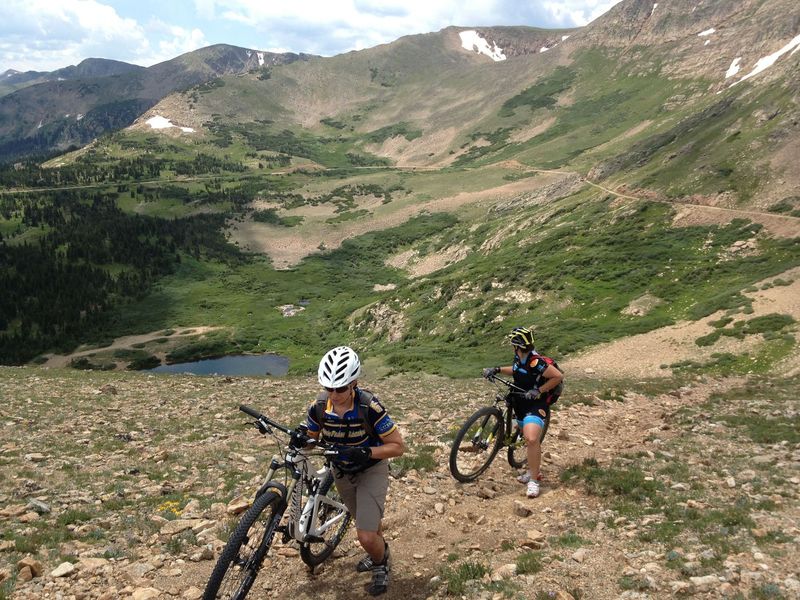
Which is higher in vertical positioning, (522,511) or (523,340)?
(523,340)

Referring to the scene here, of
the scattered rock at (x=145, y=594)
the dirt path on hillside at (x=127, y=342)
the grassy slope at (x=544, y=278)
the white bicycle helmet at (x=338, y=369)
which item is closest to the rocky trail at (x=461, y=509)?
the scattered rock at (x=145, y=594)

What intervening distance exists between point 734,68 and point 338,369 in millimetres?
212353

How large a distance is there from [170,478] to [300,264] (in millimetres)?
131732

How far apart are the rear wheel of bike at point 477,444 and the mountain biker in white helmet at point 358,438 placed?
4.91 metres

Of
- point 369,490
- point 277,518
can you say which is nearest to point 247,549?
point 277,518

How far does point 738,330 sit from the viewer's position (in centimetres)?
3438

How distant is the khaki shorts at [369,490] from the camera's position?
27.6 feet

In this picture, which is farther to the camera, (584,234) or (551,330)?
(584,234)

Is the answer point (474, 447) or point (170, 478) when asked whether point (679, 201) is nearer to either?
point (474, 447)

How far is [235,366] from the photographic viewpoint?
8556cm

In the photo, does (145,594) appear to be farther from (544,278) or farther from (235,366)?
(235,366)

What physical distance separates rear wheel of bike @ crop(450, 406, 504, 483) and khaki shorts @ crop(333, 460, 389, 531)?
4.88m

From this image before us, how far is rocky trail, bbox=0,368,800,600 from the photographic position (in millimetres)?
8609

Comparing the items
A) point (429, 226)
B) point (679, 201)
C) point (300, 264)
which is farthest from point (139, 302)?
point (679, 201)
